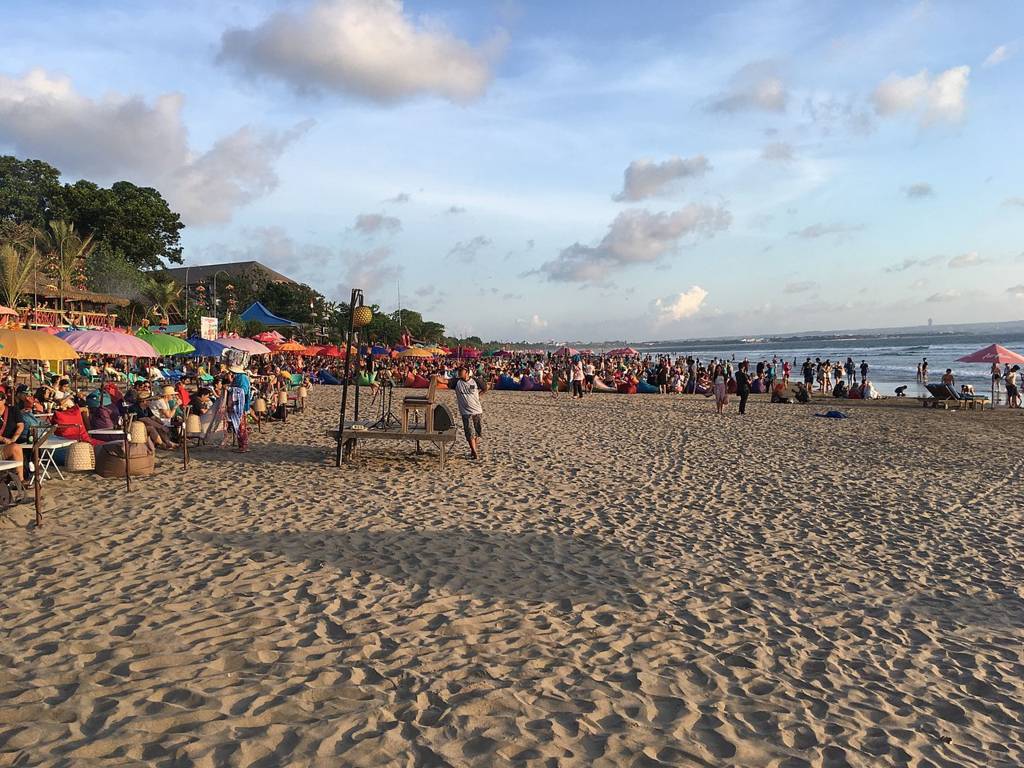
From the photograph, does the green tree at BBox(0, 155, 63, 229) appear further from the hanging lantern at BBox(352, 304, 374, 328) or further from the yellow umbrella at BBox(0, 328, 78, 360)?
the hanging lantern at BBox(352, 304, 374, 328)

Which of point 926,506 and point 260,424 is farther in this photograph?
point 260,424

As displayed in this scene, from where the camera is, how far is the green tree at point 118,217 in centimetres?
4803

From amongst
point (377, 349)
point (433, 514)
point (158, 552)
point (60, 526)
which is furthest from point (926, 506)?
point (377, 349)

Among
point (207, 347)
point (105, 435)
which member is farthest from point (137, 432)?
point (207, 347)

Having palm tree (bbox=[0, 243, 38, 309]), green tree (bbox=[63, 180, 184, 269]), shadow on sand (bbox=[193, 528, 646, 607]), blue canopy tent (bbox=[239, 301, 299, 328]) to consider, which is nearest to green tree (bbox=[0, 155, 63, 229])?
green tree (bbox=[63, 180, 184, 269])

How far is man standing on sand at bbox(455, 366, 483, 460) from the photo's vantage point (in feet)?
32.7

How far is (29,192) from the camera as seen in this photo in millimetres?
54562

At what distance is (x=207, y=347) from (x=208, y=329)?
1254mm

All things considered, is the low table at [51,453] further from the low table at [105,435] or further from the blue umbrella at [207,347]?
the blue umbrella at [207,347]

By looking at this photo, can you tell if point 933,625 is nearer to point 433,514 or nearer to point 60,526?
point 433,514

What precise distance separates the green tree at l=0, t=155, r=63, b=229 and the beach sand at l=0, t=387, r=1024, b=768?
5240cm

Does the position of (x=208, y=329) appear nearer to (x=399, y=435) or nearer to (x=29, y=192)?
(x=399, y=435)

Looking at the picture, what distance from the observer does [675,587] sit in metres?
5.24

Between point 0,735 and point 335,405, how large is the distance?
16581 mm
